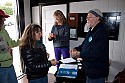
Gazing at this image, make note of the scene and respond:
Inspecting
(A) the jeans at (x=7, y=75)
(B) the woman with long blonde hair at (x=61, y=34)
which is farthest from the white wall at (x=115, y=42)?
(A) the jeans at (x=7, y=75)

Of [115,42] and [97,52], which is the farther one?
[115,42]

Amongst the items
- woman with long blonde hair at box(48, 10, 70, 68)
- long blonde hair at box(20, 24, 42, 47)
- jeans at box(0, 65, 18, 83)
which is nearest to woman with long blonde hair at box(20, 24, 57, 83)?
long blonde hair at box(20, 24, 42, 47)

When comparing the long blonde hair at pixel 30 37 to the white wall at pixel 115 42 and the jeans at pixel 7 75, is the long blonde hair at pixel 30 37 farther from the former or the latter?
the white wall at pixel 115 42

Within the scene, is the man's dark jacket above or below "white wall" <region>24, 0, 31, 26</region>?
below

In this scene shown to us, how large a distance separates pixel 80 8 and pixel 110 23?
0.77m

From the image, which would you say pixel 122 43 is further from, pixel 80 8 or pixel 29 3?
pixel 29 3

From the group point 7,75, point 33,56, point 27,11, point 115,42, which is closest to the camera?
point 33,56

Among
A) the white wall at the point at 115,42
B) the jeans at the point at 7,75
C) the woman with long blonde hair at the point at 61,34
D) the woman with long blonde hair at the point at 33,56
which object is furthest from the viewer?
the woman with long blonde hair at the point at 61,34

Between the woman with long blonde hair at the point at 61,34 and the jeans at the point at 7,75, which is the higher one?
the woman with long blonde hair at the point at 61,34

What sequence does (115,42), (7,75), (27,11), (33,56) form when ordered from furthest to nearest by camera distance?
1. (27,11)
2. (115,42)
3. (7,75)
4. (33,56)

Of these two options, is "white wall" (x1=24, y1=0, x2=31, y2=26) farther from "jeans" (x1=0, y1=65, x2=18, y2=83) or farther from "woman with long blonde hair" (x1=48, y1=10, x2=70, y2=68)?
"jeans" (x1=0, y1=65, x2=18, y2=83)

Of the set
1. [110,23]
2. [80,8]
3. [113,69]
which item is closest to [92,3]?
[80,8]

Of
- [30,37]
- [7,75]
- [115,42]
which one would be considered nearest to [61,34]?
[115,42]

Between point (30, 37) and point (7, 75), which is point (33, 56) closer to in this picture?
point (30, 37)
